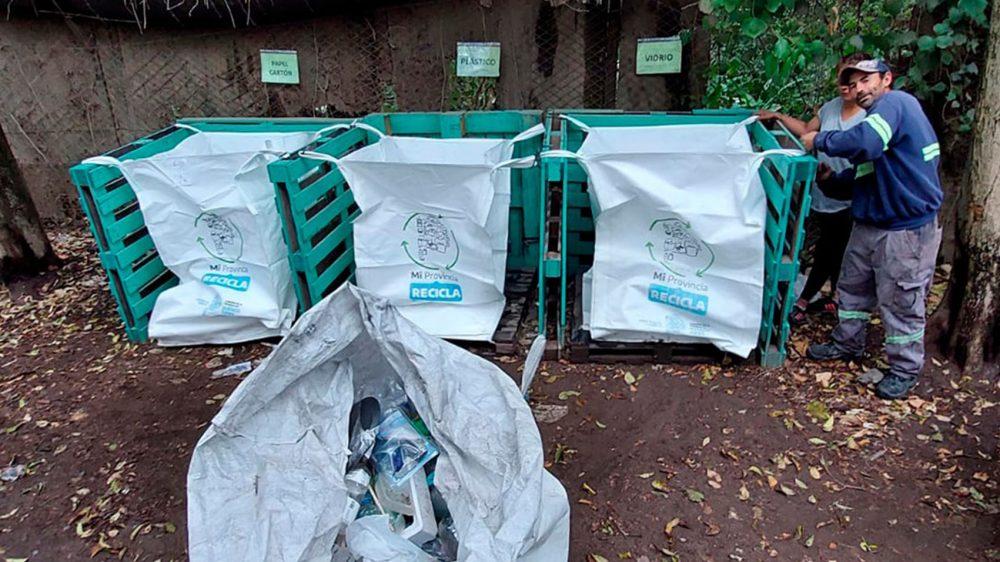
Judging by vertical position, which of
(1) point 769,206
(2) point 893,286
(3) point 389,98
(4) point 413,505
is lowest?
(4) point 413,505

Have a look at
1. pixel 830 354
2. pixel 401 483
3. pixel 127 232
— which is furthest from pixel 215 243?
pixel 830 354

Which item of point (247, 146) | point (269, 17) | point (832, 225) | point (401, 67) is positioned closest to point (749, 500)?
point (832, 225)

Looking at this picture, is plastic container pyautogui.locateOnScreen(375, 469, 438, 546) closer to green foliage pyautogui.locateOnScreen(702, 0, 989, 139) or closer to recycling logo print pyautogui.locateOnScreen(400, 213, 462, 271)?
recycling logo print pyautogui.locateOnScreen(400, 213, 462, 271)

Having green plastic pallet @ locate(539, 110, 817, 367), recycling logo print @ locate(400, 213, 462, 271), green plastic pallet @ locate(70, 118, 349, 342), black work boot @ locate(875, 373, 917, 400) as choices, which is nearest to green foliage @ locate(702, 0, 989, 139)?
green plastic pallet @ locate(539, 110, 817, 367)

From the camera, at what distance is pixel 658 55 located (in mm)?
4500

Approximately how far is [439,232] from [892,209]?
6.43 ft

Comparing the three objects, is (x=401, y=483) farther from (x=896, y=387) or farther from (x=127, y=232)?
(x=127, y=232)

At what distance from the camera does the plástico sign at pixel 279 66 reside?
4.88 m

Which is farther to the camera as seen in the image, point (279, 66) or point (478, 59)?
point (279, 66)

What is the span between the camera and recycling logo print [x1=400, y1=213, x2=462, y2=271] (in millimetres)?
3127

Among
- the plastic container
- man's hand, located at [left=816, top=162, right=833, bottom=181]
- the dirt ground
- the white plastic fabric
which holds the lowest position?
the dirt ground

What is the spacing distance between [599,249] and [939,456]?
5.24ft

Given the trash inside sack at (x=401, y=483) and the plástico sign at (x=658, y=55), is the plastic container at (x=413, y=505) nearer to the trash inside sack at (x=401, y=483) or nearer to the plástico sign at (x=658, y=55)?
the trash inside sack at (x=401, y=483)

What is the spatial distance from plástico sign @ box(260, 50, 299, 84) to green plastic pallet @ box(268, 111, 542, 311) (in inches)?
54.8
